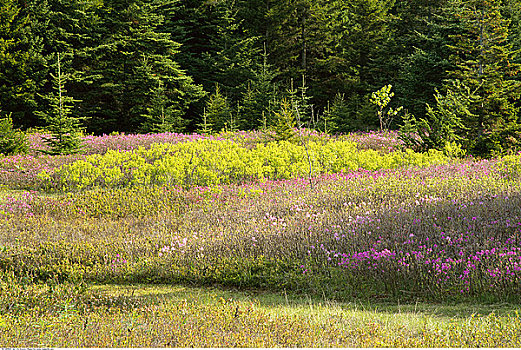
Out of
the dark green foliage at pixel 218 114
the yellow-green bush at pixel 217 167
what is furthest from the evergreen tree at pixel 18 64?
the yellow-green bush at pixel 217 167

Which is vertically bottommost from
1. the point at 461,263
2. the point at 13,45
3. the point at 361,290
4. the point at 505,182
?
the point at 361,290

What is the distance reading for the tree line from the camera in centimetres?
2523

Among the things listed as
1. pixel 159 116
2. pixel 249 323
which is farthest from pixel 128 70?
pixel 249 323

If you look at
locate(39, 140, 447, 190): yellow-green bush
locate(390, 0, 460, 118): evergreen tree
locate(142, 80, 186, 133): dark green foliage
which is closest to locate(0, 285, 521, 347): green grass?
locate(39, 140, 447, 190): yellow-green bush

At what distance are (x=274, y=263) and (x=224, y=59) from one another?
85.8 ft

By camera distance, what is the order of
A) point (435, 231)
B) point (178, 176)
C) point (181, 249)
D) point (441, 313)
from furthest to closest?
point (178, 176), point (181, 249), point (435, 231), point (441, 313)

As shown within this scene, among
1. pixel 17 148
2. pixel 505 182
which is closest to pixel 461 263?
pixel 505 182

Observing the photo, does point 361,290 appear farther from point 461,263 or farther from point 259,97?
point 259,97

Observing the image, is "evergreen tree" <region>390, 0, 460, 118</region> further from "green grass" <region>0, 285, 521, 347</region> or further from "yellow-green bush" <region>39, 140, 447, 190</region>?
"green grass" <region>0, 285, 521, 347</region>

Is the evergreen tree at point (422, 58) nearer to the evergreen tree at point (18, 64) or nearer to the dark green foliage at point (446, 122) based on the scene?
the dark green foliage at point (446, 122)

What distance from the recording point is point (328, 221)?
6785mm

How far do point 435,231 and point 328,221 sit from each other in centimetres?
158

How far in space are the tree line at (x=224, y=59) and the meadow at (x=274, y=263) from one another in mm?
13008

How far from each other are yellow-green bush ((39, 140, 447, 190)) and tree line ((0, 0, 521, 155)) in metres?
9.06
